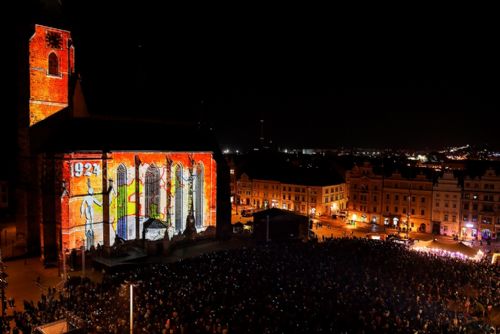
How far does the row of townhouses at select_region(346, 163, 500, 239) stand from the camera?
1697 inches

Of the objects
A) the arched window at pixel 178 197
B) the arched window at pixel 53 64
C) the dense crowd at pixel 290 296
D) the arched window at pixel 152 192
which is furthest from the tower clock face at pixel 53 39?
the dense crowd at pixel 290 296

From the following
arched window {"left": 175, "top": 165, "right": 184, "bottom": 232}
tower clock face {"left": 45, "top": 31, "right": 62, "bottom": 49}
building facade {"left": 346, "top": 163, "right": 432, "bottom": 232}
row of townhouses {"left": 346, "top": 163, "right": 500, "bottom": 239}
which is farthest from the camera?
building facade {"left": 346, "top": 163, "right": 432, "bottom": 232}

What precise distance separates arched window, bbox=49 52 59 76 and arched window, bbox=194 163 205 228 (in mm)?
15000

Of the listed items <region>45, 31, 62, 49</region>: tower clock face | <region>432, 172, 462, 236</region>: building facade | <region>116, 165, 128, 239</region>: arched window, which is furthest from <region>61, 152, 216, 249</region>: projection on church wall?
<region>432, 172, 462, 236</region>: building facade

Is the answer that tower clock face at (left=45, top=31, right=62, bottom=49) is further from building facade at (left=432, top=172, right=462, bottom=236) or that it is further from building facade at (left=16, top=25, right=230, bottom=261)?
building facade at (left=432, top=172, right=462, bottom=236)

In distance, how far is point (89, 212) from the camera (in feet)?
98.8

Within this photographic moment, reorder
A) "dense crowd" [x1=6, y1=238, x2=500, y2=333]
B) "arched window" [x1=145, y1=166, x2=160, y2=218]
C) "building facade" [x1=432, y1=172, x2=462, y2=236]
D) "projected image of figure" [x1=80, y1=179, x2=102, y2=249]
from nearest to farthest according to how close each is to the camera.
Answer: "dense crowd" [x1=6, y1=238, x2=500, y2=333] → "projected image of figure" [x1=80, y1=179, x2=102, y2=249] → "arched window" [x1=145, y1=166, x2=160, y2=218] → "building facade" [x1=432, y1=172, x2=462, y2=236]

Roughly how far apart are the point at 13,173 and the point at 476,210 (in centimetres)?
4966

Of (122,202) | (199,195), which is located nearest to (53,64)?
(122,202)

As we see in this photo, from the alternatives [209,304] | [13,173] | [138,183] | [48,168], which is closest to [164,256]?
[138,183]

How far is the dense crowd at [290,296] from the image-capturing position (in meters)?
16.2

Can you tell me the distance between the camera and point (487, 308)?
20000 mm

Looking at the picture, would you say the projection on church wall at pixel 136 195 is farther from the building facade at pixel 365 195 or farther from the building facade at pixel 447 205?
the building facade at pixel 447 205

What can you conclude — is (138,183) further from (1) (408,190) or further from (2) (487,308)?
(1) (408,190)
